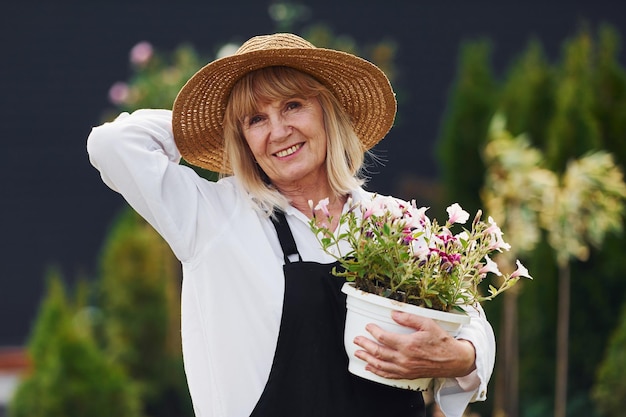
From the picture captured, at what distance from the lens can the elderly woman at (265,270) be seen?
2838 mm

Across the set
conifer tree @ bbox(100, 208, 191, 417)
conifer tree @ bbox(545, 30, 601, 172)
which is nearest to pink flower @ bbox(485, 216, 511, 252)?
conifer tree @ bbox(545, 30, 601, 172)

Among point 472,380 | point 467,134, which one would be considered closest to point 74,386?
point 467,134

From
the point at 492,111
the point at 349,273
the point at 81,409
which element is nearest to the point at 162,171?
the point at 349,273

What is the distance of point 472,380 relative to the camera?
291 centimetres

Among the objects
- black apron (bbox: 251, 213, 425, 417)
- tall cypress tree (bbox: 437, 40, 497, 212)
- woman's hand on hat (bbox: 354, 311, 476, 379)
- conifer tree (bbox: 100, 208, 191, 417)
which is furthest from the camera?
tall cypress tree (bbox: 437, 40, 497, 212)

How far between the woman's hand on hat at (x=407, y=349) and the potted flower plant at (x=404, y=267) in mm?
20

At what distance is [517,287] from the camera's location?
269 inches

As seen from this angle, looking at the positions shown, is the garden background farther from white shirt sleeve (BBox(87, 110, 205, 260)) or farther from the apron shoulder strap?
white shirt sleeve (BBox(87, 110, 205, 260))

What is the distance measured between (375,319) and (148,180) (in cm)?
60

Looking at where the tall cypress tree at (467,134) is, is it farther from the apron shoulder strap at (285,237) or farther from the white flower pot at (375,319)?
the white flower pot at (375,319)

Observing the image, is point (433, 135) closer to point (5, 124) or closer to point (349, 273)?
point (5, 124)

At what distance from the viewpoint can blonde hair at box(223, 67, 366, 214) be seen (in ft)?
10.1

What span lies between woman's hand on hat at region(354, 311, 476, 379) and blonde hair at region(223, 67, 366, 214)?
0.45 metres

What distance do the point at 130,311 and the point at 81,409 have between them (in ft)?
4.03
